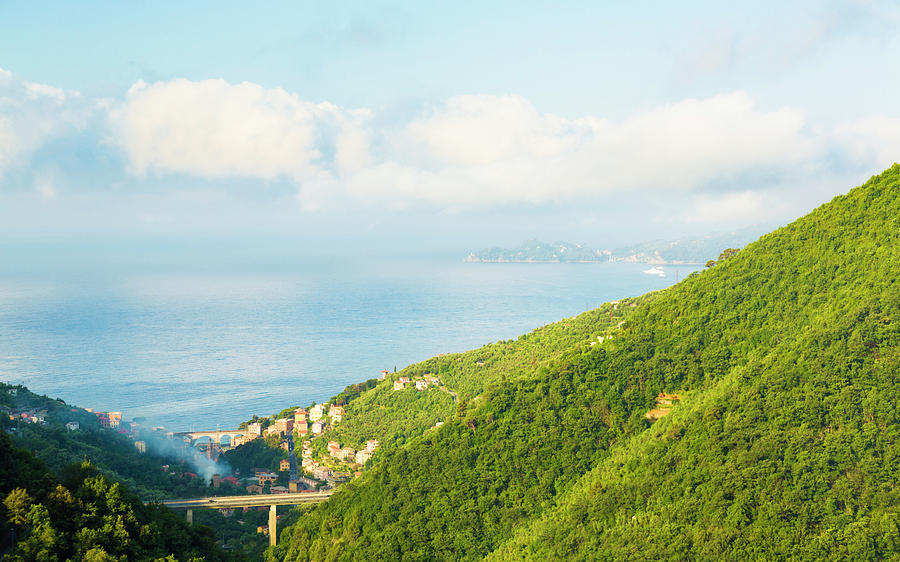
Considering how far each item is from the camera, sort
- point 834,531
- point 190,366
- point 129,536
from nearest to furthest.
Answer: point 129,536, point 834,531, point 190,366

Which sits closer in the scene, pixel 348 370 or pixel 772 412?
pixel 772 412

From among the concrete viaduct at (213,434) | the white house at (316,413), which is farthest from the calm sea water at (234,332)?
the white house at (316,413)

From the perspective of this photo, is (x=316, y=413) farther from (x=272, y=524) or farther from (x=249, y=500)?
(x=272, y=524)

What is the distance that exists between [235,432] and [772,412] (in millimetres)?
36741

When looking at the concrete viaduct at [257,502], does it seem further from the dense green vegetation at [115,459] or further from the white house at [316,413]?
the white house at [316,413]

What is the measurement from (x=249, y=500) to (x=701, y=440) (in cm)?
2099

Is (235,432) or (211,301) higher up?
(211,301)

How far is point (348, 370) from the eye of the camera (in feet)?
232

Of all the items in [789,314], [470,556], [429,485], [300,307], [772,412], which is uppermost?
[300,307]

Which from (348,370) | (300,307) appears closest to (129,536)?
(348,370)

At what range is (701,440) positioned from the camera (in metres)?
25.8

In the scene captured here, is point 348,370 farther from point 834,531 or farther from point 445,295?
point 445,295

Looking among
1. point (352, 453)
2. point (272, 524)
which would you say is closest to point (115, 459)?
point (272, 524)

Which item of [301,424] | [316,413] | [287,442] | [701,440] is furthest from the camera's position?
[316,413]
